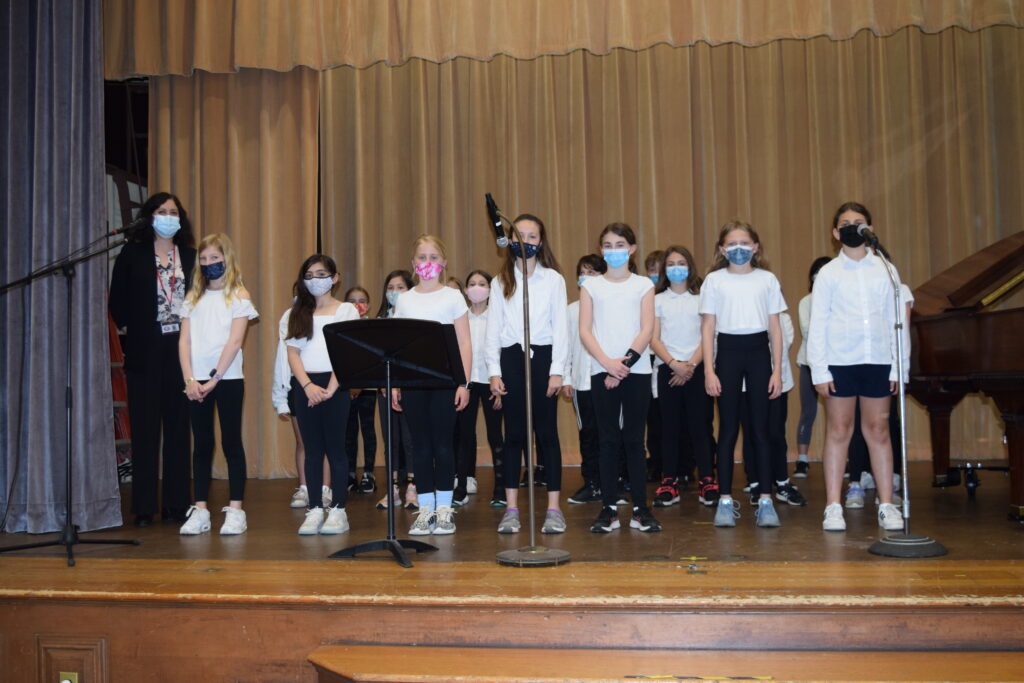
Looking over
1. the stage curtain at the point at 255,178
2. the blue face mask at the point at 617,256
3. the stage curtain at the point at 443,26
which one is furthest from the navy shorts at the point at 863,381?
the stage curtain at the point at 255,178

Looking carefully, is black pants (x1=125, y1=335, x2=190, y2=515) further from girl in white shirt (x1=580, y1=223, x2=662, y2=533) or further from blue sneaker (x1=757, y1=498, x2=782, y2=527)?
blue sneaker (x1=757, y1=498, x2=782, y2=527)

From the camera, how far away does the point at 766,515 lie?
4180mm

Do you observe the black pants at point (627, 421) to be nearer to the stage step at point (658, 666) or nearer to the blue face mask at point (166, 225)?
the stage step at point (658, 666)

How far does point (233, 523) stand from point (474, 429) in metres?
1.49

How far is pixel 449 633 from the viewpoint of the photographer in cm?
299

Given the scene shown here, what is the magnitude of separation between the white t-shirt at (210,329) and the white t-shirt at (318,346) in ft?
1.01

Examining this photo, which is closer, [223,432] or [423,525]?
[423,525]

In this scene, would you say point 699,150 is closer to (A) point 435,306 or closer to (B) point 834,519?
(A) point 435,306

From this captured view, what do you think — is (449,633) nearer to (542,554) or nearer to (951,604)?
(542,554)

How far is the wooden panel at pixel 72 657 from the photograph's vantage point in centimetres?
322

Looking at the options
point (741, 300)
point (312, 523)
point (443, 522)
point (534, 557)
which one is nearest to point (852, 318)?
point (741, 300)

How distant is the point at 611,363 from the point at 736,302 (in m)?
0.69

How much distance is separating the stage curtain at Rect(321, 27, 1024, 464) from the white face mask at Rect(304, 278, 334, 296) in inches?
131

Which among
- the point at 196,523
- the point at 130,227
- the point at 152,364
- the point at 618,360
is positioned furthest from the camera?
the point at 152,364
